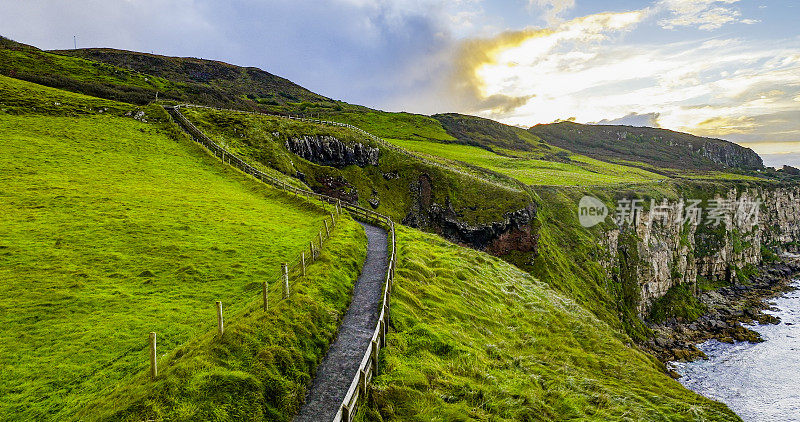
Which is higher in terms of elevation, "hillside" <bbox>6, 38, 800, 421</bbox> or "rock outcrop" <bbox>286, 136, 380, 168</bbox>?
"rock outcrop" <bbox>286, 136, 380, 168</bbox>

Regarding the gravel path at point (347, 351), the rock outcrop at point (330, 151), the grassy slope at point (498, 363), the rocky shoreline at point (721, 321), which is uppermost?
the rock outcrop at point (330, 151)

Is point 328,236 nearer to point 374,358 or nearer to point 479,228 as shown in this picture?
point 374,358

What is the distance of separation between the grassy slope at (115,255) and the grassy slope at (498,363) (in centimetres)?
362

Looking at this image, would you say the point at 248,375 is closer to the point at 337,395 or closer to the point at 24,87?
the point at 337,395

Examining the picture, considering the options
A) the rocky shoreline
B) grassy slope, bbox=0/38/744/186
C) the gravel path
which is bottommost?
the rocky shoreline

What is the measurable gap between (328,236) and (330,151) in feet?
141

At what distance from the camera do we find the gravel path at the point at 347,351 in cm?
1115

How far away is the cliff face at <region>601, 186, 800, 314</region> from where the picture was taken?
78.5 metres

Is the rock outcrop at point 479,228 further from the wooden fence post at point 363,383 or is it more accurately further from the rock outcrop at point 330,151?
the wooden fence post at point 363,383

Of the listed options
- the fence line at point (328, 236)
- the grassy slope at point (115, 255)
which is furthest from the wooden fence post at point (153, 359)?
the fence line at point (328, 236)

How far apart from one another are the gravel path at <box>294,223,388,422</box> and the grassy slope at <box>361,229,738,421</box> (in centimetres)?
109

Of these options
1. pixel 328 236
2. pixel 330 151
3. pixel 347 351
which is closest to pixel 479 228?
pixel 330 151

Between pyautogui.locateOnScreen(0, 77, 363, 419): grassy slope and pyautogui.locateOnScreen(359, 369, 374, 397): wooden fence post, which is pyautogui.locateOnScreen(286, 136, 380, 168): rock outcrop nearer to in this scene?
pyautogui.locateOnScreen(0, 77, 363, 419): grassy slope

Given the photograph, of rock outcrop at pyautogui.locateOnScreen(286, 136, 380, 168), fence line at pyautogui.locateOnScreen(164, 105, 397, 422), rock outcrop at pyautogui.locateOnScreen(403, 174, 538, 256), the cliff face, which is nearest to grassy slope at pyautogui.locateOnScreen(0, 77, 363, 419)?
fence line at pyautogui.locateOnScreen(164, 105, 397, 422)
